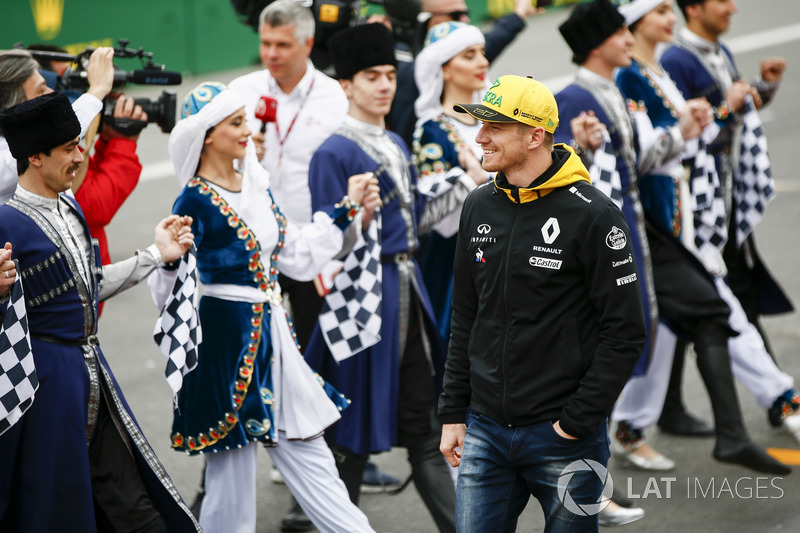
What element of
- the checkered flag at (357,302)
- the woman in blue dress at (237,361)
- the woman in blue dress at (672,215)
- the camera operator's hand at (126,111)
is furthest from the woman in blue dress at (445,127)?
the camera operator's hand at (126,111)

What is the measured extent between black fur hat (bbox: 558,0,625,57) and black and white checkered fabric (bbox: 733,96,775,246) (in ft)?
4.31

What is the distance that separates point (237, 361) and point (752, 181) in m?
3.63

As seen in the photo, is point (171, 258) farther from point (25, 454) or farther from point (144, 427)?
point (144, 427)

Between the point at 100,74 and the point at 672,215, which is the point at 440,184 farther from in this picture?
the point at 100,74

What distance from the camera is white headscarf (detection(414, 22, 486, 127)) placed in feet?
19.8

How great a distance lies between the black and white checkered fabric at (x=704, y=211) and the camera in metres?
A: 6.47

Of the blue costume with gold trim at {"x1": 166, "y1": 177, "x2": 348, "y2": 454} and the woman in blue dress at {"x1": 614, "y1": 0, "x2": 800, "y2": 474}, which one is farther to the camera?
the woman in blue dress at {"x1": 614, "y1": 0, "x2": 800, "y2": 474}

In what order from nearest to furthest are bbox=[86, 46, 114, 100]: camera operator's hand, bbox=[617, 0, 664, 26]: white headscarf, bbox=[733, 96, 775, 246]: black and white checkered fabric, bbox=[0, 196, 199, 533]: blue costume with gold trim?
bbox=[0, 196, 199, 533]: blue costume with gold trim → bbox=[86, 46, 114, 100]: camera operator's hand → bbox=[617, 0, 664, 26]: white headscarf → bbox=[733, 96, 775, 246]: black and white checkered fabric

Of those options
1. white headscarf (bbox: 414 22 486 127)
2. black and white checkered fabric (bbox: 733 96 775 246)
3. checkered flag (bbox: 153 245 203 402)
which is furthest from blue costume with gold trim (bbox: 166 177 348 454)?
black and white checkered fabric (bbox: 733 96 775 246)

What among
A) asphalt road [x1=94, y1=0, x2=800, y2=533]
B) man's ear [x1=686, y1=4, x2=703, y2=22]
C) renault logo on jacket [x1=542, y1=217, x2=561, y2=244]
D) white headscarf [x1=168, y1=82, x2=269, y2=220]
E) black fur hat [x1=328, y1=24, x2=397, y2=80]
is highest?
man's ear [x1=686, y1=4, x2=703, y2=22]

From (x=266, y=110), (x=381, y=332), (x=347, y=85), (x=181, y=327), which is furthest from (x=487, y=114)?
(x=266, y=110)

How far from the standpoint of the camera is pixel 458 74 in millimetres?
6066

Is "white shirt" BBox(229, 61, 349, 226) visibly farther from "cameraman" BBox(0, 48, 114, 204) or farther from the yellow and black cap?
the yellow and black cap

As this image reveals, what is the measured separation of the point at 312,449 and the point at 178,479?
148 cm
